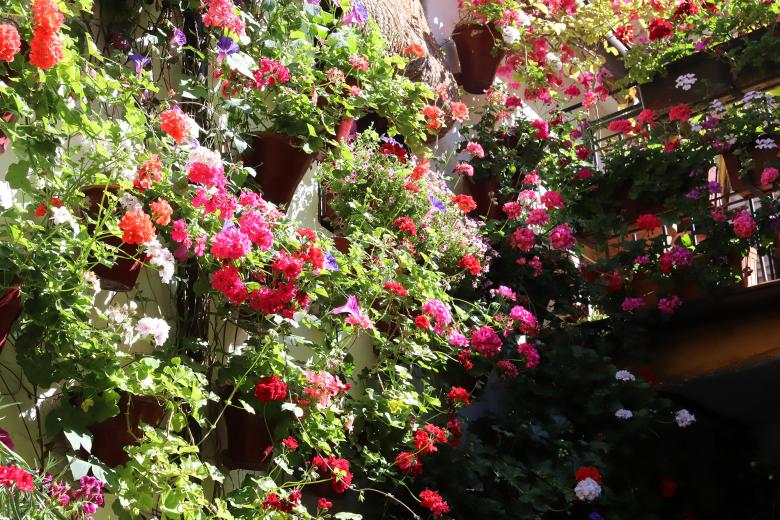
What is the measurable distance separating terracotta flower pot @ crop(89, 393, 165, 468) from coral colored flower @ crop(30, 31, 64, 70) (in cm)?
89

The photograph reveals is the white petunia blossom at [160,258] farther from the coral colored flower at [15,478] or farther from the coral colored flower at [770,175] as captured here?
the coral colored flower at [770,175]

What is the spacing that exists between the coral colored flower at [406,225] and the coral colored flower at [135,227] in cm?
167

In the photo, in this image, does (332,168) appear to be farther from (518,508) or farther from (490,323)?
(518,508)

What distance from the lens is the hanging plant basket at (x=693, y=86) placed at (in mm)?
4988

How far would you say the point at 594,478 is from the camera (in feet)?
12.5

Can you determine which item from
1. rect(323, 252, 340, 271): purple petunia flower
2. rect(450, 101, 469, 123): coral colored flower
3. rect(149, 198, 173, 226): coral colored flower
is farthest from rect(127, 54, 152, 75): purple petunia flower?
rect(450, 101, 469, 123): coral colored flower

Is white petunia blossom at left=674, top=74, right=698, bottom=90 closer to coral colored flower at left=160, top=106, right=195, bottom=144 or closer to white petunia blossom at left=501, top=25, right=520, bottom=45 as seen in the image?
white petunia blossom at left=501, top=25, right=520, bottom=45

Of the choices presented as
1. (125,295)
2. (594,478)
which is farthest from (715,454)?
(125,295)

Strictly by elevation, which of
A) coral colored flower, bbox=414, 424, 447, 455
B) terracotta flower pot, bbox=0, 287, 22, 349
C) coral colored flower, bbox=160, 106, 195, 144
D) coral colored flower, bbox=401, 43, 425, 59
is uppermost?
coral colored flower, bbox=401, 43, 425, 59

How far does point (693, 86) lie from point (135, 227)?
389cm

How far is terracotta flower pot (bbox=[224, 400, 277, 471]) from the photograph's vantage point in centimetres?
290

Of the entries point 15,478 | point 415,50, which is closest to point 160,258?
point 15,478

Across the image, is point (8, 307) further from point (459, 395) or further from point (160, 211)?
point (459, 395)

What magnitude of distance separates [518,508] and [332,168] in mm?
1610
